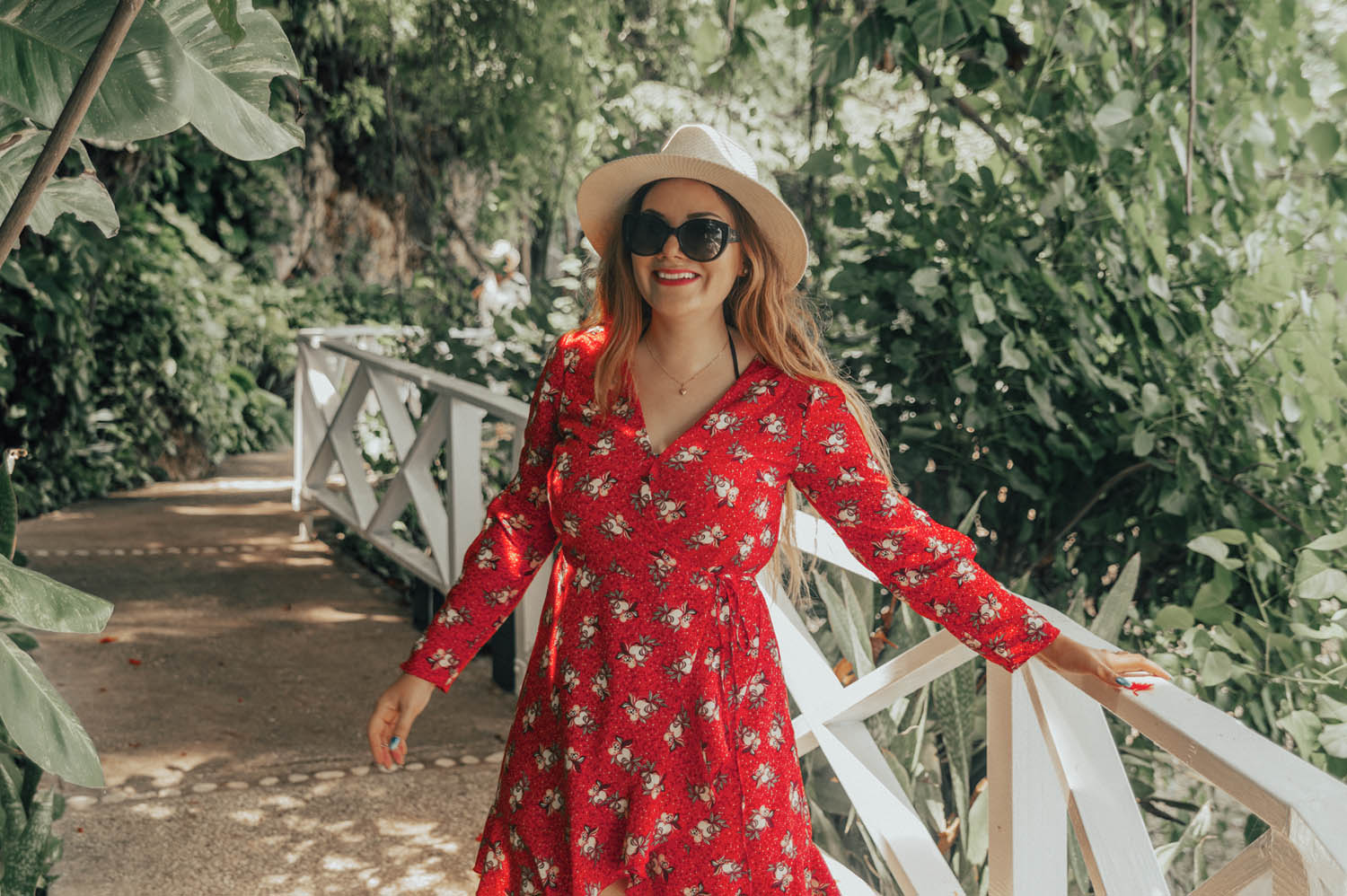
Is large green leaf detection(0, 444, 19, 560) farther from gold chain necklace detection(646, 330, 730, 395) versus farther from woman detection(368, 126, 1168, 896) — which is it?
gold chain necklace detection(646, 330, 730, 395)

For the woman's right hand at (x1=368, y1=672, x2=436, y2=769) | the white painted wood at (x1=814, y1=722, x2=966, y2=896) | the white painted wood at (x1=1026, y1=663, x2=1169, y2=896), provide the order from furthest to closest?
the white painted wood at (x1=814, y1=722, x2=966, y2=896)
the woman's right hand at (x1=368, y1=672, x2=436, y2=769)
the white painted wood at (x1=1026, y1=663, x2=1169, y2=896)

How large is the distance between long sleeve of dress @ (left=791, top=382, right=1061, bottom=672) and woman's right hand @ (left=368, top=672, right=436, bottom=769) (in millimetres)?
609

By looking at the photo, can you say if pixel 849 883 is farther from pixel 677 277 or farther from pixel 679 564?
pixel 677 277

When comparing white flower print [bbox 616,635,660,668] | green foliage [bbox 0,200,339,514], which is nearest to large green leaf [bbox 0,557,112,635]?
white flower print [bbox 616,635,660,668]

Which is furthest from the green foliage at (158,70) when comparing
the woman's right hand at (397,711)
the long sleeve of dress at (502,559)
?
the woman's right hand at (397,711)

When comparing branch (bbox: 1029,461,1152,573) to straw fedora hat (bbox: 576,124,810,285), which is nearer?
straw fedora hat (bbox: 576,124,810,285)

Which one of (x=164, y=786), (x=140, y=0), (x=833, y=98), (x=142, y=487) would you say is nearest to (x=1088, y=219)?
(x=833, y=98)

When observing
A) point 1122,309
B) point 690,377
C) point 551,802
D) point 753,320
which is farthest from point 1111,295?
point 551,802

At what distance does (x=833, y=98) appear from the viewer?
11.7 ft

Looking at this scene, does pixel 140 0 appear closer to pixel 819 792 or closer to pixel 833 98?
pixel 819 792

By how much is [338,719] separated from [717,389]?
8.44 ft

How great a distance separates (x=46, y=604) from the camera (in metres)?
0.92

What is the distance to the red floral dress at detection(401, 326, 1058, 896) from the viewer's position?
1514mm

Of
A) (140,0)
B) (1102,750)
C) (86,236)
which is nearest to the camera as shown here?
(140,0)
